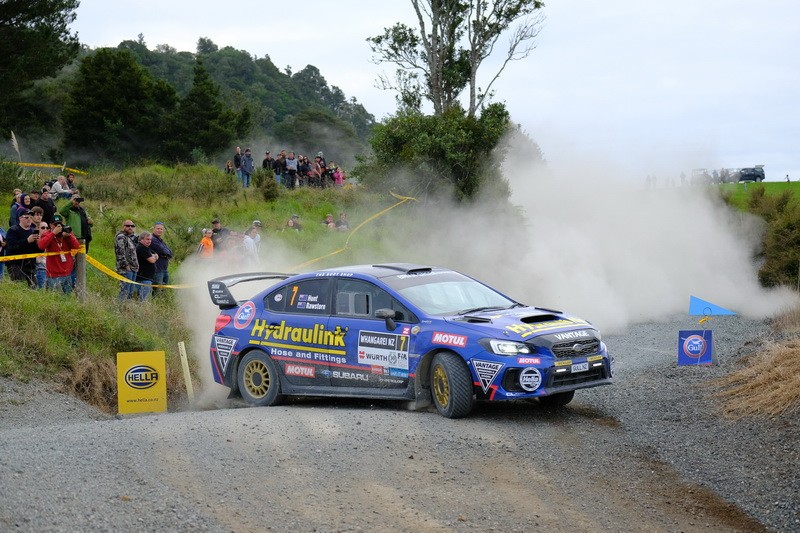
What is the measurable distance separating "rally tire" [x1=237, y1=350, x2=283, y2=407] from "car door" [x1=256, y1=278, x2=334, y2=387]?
148 mm

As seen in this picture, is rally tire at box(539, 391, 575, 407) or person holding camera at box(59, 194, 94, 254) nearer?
rally tire at box(539, 391, 575, 407)

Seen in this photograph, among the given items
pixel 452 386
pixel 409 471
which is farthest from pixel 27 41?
pixel 409 471

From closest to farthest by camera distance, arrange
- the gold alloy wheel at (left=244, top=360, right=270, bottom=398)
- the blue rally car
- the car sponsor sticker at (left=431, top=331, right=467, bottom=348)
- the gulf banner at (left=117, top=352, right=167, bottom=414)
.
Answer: the blue rally car < the car sponsor sticker at (left=431, top=331, right=467, bottom=348) < the gold alloy wheel at (left=244, top=360, right=270, bottom=398) < the gulf banner at (left=117, top=352, right=167, bottom=414)

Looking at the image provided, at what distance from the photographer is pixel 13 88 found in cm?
3256

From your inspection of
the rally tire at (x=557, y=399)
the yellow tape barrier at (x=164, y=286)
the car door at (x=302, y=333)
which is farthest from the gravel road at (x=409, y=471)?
the yellow tape barrier at (x=164, y=286)

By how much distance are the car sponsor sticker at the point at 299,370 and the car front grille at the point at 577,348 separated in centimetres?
297

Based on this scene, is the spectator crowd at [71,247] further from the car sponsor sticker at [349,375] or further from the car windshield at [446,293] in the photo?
the car windshield at [446,293]

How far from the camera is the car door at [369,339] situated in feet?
33.7

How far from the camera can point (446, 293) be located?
10.9 m

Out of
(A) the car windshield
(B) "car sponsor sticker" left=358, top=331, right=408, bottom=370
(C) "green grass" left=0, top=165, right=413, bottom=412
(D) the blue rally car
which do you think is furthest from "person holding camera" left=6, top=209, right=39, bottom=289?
(A) the car windshield

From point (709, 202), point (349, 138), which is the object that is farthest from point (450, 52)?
point (349, 138)

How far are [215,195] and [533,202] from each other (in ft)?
33.9

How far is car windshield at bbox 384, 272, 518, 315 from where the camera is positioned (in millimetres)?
10531

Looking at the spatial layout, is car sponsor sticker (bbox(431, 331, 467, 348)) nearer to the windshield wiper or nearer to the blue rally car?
the blue rally car
